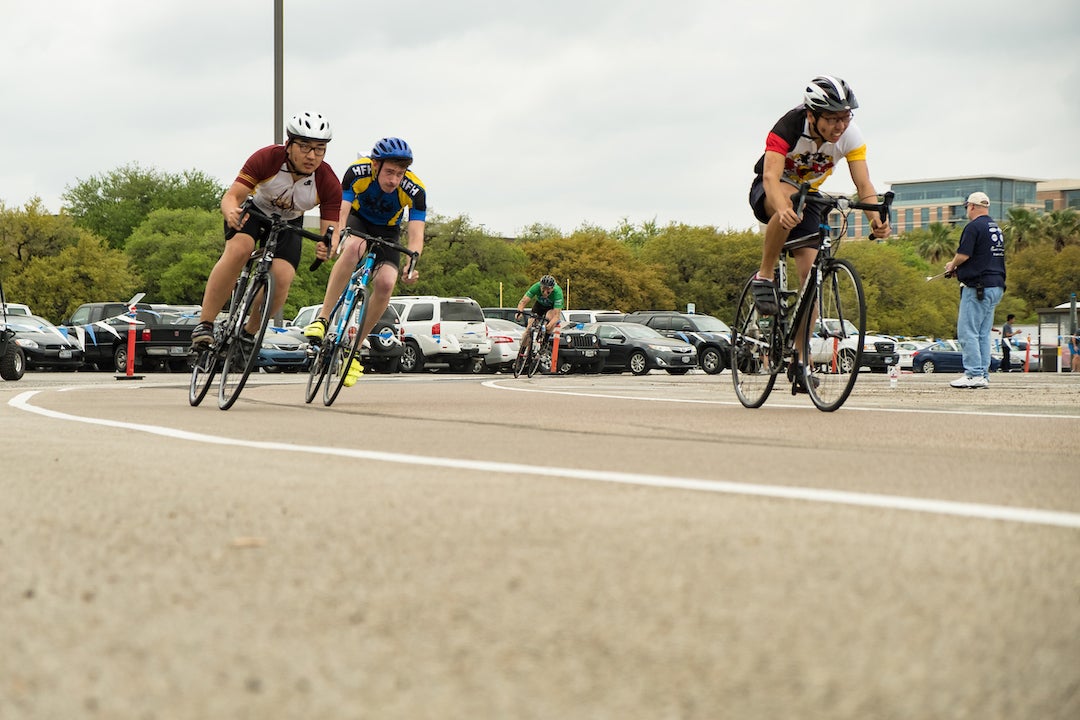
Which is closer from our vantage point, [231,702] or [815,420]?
[231,702]

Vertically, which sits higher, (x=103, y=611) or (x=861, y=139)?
(x=861, y=139)

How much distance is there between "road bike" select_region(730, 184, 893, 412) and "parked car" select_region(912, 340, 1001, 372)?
4252 cm

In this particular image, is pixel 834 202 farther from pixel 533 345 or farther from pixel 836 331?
pixel 533 345

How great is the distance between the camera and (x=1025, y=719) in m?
1.98

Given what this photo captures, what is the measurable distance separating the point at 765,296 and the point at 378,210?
Answer: 3.06m

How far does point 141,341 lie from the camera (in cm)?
2962

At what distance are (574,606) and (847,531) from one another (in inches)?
42.5

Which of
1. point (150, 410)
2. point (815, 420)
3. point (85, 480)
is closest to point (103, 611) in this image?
point (85, 480)

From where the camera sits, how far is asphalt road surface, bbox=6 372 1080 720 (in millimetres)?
2125

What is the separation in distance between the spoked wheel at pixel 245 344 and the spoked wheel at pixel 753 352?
329 centimetres

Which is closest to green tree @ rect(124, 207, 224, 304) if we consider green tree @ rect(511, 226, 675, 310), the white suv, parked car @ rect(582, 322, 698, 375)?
green tree @ rect(511, 226, 675, 310)

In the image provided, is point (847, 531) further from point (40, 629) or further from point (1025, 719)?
point (40, 629)

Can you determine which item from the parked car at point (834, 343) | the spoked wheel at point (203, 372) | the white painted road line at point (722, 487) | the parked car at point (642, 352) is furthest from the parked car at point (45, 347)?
the white painted road line at point (722, 487)

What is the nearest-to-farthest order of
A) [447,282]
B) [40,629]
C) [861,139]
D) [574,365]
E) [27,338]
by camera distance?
[40,629], [861,139], [27,338], [574,365], [447,282]
